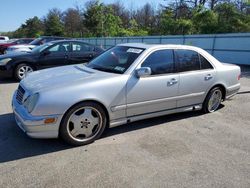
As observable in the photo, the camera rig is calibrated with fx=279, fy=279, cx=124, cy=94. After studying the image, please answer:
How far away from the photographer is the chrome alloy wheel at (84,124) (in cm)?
410

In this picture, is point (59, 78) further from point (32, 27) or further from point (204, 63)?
point (32, 27)

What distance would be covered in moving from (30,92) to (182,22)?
27.3 m

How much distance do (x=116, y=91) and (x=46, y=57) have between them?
5.84m

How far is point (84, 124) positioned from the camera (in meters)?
4.19

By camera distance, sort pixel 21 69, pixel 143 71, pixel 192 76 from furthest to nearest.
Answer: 1. pixel 21 69
2. pixel 192 76
3. pixel 143 71

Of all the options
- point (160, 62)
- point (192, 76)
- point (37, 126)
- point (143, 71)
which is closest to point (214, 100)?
point (192, 76)

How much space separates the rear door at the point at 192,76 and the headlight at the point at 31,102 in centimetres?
259

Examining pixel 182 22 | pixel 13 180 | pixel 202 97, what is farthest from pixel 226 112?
pixel 182 22

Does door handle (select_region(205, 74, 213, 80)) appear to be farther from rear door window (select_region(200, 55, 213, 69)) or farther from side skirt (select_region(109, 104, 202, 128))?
side skirt (select_region(109, 104, 202, 128))

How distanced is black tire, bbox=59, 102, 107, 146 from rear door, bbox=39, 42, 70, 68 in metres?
5.81

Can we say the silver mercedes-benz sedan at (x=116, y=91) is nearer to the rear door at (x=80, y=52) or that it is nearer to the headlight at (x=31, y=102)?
the headlight at (x=31, y=102)

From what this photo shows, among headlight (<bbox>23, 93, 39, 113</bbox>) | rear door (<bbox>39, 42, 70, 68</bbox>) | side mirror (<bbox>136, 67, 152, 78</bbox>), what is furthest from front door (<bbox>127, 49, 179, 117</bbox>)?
rear door (<bbox>39, 42, 70, 68</bbox>)

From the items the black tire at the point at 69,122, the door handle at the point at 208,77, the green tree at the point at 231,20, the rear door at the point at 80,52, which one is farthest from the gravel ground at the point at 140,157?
the green tree at the point at 231,20

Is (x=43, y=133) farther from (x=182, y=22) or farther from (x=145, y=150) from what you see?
(x=182, y=22)
